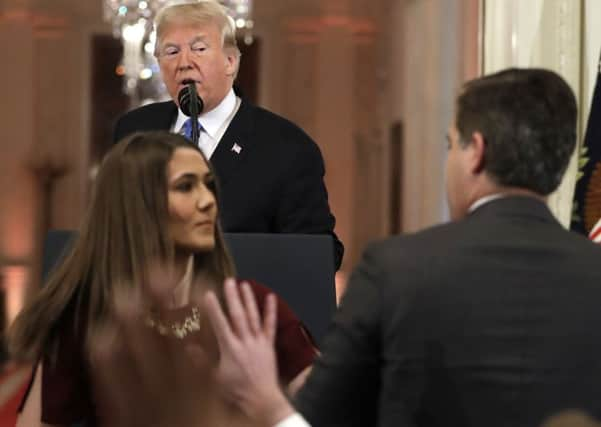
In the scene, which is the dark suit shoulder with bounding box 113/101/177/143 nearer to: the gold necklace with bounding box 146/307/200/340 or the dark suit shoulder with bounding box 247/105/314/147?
the dark suit shoulder with bounding box 247/105/314/147

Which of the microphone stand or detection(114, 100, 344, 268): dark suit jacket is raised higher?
the microphone stand

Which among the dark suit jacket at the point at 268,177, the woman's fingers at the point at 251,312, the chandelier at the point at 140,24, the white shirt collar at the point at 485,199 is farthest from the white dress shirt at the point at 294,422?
the chandelier at the point at 140,24

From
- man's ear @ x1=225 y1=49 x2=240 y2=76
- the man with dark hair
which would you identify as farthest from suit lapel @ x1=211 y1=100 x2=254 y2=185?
the man with dark hair

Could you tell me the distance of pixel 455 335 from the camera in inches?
79.4

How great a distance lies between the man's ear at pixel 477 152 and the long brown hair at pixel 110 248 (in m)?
0.88

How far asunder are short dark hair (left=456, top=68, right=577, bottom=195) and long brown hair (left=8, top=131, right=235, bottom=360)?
873mm

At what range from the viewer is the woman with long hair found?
2777mm

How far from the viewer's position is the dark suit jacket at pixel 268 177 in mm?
3838

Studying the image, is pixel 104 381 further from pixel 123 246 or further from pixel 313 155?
pixel 313 155

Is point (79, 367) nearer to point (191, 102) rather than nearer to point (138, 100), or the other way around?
point (191, 102)

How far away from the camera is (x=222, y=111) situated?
3.94 metres

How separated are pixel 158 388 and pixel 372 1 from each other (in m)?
13.8

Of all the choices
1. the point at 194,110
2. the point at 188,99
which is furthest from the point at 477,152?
the point at 188,99

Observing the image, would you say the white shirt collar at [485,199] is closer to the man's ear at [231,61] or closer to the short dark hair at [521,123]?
the short dark hair at [521,123]
